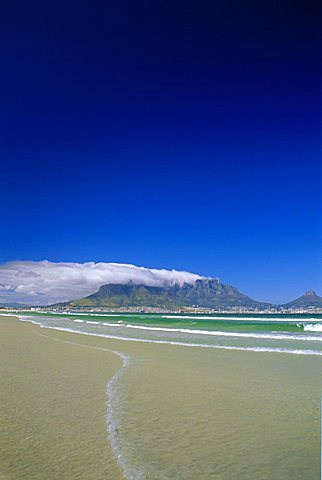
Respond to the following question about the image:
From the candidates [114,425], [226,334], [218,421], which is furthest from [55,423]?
[226,334]

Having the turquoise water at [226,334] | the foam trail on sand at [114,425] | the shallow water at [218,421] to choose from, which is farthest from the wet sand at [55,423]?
the turquoise water at [226,334]

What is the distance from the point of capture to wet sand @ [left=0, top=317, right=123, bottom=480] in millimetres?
6008

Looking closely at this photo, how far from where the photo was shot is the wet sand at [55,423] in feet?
19.7

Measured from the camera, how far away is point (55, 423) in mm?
8484

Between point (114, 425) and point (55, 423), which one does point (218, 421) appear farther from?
point (55, 423)

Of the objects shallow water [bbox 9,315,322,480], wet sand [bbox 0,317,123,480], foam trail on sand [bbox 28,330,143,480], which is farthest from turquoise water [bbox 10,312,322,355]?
wet sand [bbox 0,317,123,480]

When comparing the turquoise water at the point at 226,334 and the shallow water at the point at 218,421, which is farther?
the turquoise water at the point at 226,334

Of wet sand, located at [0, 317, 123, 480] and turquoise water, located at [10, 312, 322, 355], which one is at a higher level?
wet sand, located at [0, 317, 123, 480]

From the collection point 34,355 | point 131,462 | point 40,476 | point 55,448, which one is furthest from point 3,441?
point 34,355

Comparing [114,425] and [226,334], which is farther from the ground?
[114,425]

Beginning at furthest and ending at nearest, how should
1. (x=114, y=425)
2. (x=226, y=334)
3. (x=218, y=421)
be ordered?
1. (x=226, y=334)
2. (x=218, y=421)
3. (x=114, y=425)

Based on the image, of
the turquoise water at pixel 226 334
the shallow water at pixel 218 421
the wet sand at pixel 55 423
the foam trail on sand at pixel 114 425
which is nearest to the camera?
the foam trail on sand at pixel 114 425

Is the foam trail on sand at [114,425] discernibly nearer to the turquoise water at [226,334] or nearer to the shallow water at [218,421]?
the shallow water at [218,421]

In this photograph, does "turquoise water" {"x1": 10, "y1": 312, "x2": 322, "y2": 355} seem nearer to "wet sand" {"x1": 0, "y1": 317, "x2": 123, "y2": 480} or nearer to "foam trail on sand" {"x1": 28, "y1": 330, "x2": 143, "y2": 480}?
"foam trail on sand" {"x1": 28, "y1": 330, "x2": 143, "y2": 480}
